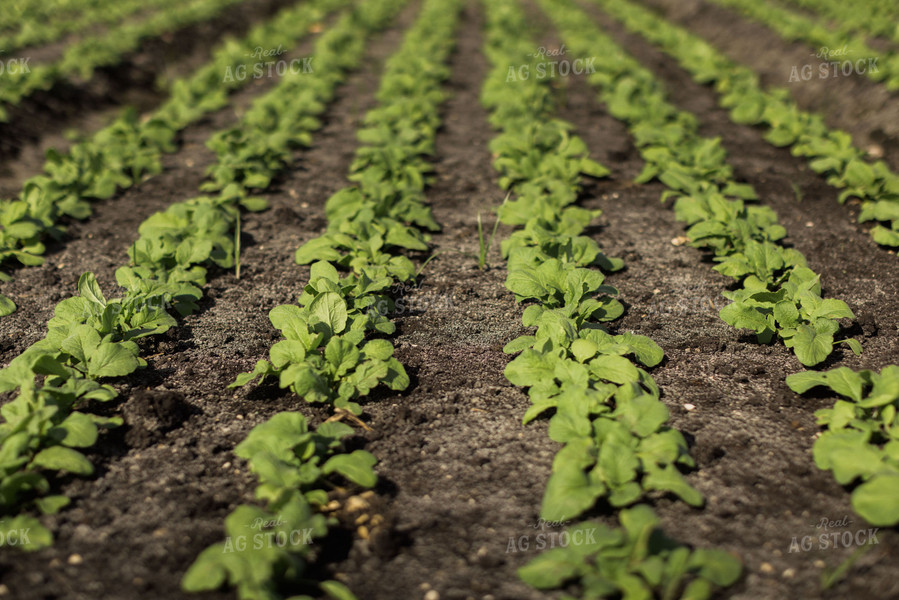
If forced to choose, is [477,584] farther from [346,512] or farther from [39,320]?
[39,320]

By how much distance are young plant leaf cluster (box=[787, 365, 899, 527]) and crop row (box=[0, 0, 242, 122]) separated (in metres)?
7.34

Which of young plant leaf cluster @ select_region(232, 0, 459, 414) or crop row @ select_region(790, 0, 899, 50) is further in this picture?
crop row @ select_region(790, 0, 899, 50)

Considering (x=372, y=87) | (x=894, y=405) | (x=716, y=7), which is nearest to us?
(x=894, y=405)

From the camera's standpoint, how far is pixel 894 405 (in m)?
2.49

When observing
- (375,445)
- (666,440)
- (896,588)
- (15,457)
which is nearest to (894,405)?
(896,588)

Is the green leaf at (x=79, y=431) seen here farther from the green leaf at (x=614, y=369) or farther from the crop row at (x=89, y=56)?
the crop row at (x=89, y=56)

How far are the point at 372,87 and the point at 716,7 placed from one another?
29.0 feet

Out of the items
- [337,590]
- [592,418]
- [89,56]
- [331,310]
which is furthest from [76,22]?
[337,590]

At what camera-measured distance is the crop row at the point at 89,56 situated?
22.7 ft

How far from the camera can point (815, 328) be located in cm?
305

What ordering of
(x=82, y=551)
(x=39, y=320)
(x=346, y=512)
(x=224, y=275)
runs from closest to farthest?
1. (x=82, y=551)
2. (x=346, y=512)
3. (x=39, y=320)
4. (x=224, y=275)

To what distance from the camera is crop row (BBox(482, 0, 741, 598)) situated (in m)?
1.92

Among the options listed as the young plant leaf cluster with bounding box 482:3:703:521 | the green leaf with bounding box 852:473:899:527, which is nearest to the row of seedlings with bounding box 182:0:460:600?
the young plant leaf cluster with bounding box 482:3:703:521

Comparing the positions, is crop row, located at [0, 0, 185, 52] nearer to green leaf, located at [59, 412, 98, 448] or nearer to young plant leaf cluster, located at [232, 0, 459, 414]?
young plant leaf cluster, located at [232, 0, 459, 414]
